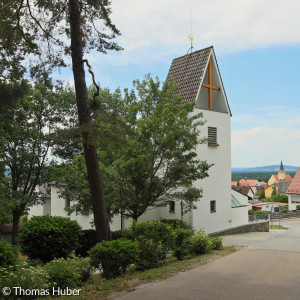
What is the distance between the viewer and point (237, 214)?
26234 mm

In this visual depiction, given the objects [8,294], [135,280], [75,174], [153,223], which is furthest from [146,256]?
[75,174]

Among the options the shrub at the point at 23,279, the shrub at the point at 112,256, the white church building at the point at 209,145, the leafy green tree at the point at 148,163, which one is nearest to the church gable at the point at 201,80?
the white church building at the point at 209,145

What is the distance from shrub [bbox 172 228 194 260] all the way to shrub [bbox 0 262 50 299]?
5.44 metres

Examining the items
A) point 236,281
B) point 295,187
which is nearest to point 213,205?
point 236,281

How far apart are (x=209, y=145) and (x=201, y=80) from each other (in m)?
4.30

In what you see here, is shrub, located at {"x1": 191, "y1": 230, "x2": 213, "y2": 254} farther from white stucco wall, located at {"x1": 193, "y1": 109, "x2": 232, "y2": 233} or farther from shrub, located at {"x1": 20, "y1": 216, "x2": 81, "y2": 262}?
white stucco wall, located at {"x1": 193, "y1": 109, "x2": 232, "y2": 233}

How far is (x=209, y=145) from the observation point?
2317 cm

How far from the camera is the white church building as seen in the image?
889 inches

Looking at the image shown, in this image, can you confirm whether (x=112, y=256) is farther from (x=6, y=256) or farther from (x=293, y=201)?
(x=293, y=201)

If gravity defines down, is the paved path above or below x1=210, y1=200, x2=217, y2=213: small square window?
below

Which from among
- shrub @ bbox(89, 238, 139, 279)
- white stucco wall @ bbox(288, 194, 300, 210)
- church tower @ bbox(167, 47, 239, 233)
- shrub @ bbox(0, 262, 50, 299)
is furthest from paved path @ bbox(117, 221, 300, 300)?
white stucco wall @ bbox(288, 194, 300, 210)

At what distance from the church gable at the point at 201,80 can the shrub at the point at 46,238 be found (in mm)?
12721

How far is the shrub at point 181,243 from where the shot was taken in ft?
40.3

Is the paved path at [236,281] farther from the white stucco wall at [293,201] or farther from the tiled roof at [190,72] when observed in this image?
the white stucco wall at [293,201]
